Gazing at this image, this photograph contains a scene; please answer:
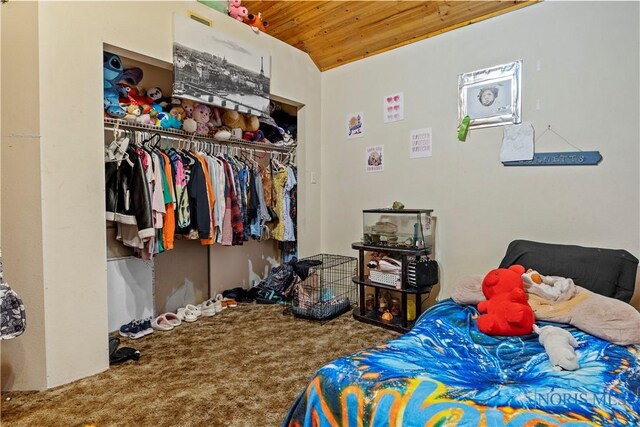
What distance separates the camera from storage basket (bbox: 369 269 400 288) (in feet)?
8.74

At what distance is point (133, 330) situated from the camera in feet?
8.32

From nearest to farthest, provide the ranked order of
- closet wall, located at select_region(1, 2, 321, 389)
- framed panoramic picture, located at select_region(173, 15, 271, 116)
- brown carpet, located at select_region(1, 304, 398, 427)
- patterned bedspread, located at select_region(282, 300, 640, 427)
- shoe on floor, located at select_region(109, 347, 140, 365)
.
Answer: patterned bedspread, located at select_region(282, 300, 640, 427), brown carpet, located at select_region(1, 304, 398, 427), closet wall, located at select_region(1, 2, 321, 389), shoe on floor, located at select_region(109, 347, 140, 365), framed panoramic picture, located at select_region(173, 15, 271, 116)

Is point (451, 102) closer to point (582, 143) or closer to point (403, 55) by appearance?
point (403, 55)

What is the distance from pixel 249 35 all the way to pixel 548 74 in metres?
2.29

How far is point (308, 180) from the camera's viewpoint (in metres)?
3.56

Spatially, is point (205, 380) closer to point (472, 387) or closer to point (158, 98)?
point (472, 387)

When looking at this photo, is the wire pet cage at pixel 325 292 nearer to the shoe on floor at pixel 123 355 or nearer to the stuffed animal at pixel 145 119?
the shoe on floor at pixel 123 355

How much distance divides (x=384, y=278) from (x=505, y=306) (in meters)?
1.13

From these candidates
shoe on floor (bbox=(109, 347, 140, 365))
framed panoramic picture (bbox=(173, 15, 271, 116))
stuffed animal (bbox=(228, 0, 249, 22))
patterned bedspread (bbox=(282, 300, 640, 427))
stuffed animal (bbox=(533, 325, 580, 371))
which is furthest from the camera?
stuffed animal (bbox=(228, 0, 249, 22))

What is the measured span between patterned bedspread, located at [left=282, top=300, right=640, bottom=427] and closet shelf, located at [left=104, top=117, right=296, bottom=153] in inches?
88.5

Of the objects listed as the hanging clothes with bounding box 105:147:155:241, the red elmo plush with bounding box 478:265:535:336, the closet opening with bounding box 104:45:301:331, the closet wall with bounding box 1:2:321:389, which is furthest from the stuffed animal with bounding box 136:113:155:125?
the red elmo plush with bounding box 478:265:535:336

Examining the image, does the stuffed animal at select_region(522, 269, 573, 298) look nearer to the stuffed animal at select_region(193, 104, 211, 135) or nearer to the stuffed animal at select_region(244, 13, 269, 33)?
the stuffed animal at select_region(193, 104, 211, 135)

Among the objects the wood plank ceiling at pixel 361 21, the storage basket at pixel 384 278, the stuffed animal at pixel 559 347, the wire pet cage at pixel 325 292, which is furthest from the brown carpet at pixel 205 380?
the wood plank ceiling at pixel 361 21

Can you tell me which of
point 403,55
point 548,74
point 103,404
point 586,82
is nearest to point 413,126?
point 403,55
